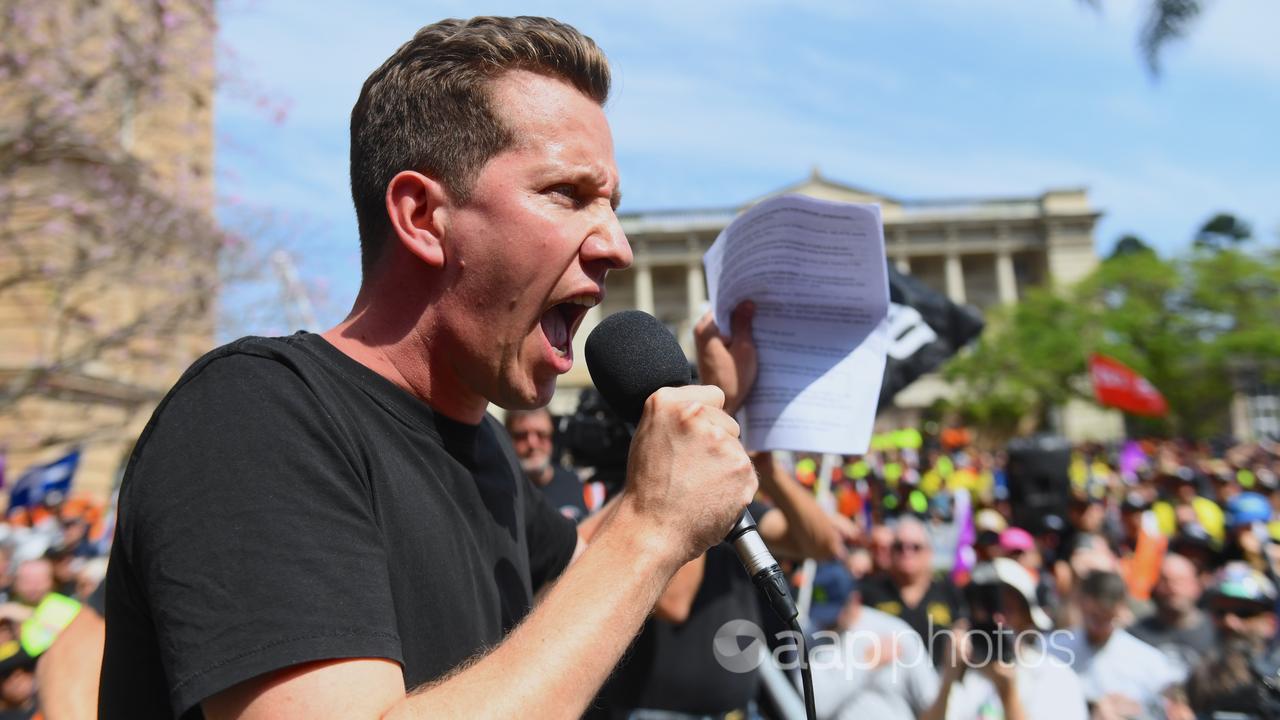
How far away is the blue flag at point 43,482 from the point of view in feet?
35.1

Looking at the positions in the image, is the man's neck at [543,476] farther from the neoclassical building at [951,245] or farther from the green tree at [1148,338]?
the neoclassical building at [951,245]

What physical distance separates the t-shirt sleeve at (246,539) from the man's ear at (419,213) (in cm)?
39

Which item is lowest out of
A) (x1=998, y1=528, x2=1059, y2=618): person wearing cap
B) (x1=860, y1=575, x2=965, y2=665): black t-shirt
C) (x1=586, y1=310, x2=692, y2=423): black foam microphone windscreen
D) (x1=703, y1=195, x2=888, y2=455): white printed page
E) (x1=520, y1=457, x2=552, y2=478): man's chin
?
(x1=998, y1=528, x2=1059, y2=618): person wearing cap

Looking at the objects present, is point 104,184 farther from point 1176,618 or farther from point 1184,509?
point 1184,509

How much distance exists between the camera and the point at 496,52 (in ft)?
5.84

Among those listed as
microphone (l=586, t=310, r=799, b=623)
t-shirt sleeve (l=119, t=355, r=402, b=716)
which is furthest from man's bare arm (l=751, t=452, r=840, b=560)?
t-shirt sleeve (l=119, t=355, r=402, b=716)

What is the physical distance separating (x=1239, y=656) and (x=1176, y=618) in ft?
3.78

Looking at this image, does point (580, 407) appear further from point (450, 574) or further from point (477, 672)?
point (477, 672)

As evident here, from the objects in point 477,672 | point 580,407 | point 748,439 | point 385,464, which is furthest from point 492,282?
point 580,407

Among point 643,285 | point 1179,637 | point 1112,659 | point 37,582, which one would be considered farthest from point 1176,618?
point 643,285

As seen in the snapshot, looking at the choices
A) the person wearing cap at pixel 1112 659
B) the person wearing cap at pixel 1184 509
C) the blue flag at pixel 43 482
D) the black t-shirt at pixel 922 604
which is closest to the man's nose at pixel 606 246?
the person wearing cap at pixel 1112 659

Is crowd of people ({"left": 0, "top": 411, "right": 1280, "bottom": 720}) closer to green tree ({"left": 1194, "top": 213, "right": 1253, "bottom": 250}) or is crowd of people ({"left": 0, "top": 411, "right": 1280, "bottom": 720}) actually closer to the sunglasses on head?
the sunglasses on head

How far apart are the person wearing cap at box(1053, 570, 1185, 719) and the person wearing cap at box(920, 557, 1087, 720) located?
0.40m

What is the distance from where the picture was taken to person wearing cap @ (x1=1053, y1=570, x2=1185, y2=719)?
4.50 meters
